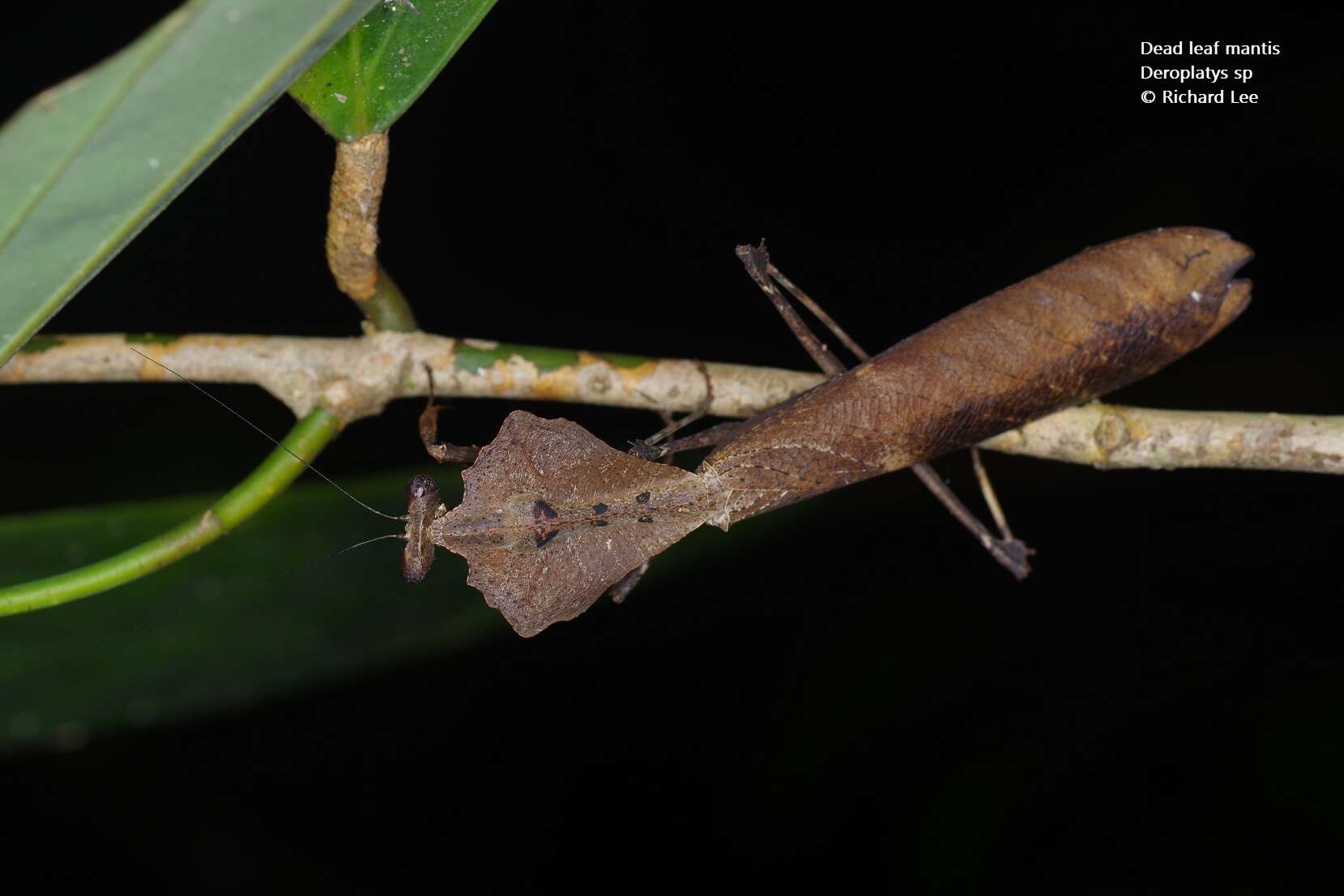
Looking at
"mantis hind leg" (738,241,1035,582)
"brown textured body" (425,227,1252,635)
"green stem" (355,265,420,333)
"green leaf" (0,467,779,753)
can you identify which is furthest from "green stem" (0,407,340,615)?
"mantis hind leg" (738,241,1035,582)

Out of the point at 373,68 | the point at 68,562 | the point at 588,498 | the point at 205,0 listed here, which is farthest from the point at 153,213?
the point at 68,562

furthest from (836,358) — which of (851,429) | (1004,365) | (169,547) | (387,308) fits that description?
(169,547)

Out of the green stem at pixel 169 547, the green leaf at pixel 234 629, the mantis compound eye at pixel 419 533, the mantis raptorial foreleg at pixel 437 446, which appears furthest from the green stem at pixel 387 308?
the green leaf at pixel 234 629

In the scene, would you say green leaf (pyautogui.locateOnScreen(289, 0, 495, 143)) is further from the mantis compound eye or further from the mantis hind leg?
the mantis hind leg

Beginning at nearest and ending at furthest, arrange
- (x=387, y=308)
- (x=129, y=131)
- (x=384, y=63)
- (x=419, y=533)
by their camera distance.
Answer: (x=129, y=131) < (x=384, y=63) < (x=387, y=308) < (x=419, y=533)

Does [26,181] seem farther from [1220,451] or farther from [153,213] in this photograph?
[1220,451]

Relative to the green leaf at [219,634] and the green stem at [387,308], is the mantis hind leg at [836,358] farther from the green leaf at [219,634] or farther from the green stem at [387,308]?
the green leaf at [219,634]

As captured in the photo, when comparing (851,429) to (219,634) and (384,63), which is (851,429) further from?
(219,634)
